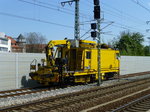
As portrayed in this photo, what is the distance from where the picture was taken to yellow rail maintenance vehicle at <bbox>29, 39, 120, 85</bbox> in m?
14.9

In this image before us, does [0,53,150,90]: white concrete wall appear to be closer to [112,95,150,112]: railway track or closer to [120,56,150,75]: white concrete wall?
[112,95,150,112]: railway track

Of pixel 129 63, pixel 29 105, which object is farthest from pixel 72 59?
pixel 129 63

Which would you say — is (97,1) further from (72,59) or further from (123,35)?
(123,35)

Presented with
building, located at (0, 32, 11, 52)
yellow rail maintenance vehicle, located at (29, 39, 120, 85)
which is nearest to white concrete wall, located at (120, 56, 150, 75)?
yellow rail maintenance vehicle, located at (29, 39, 120, 85)

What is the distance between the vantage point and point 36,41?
78.1 meters

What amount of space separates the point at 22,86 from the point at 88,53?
586cm

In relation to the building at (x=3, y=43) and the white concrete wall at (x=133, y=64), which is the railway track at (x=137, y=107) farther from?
the building at (x=3, y=43)

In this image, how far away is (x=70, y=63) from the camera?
17547 millimetres

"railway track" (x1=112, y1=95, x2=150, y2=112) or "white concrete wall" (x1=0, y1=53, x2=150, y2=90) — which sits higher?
"white concrete wall" (x1=0, y1=53, x2=150, y2=90)

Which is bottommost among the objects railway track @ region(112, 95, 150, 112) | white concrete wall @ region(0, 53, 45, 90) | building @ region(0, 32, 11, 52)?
railway track @ region(112, 95, 150, 112)

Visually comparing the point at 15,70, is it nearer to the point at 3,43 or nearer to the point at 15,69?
the point at 15,69

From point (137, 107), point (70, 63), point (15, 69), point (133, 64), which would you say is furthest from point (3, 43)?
point (137, 107)

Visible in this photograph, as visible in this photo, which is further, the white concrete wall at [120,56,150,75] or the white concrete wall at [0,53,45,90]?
the white concrete wall at [120,56,150,75]

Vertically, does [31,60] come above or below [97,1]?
below
